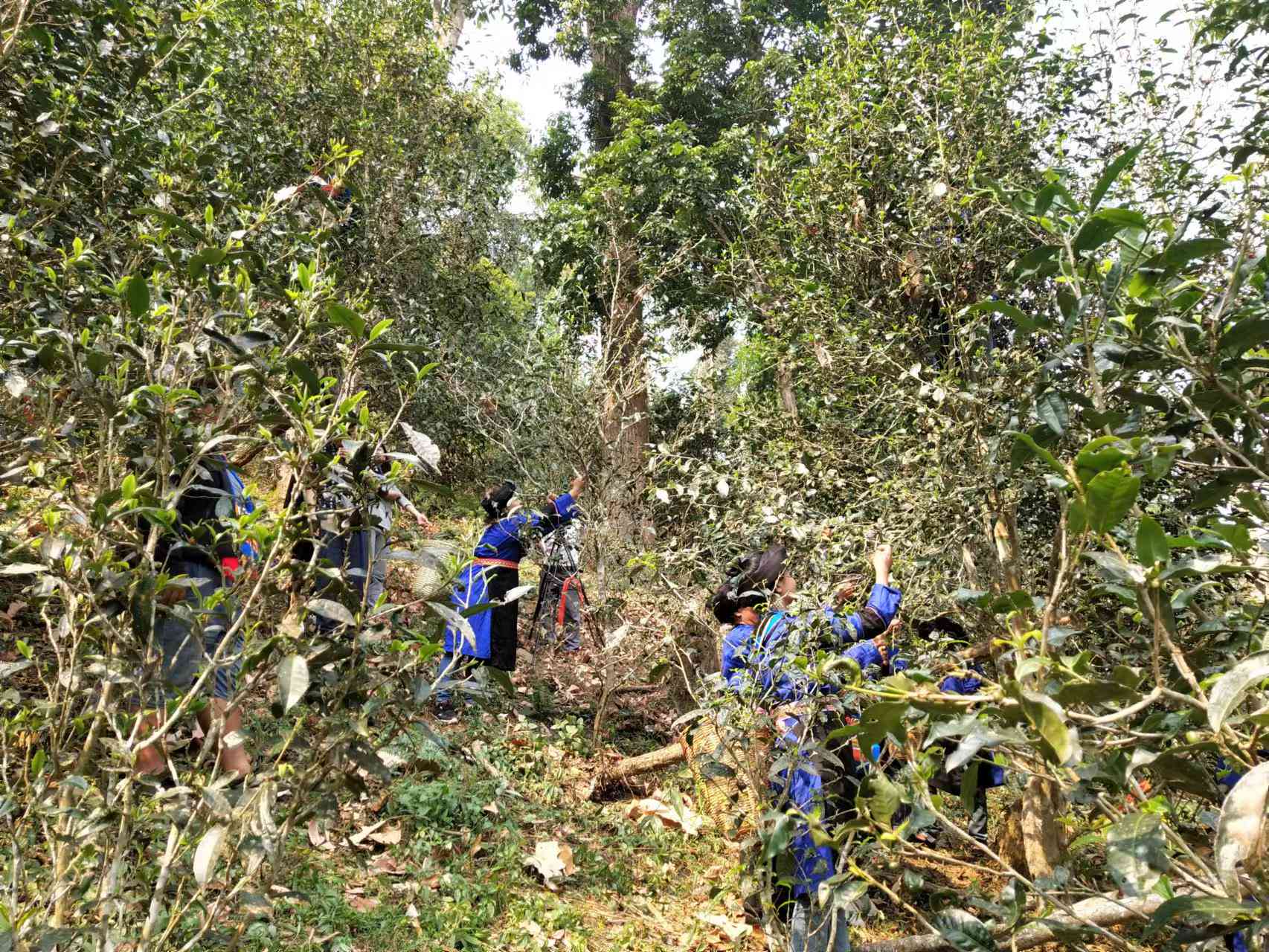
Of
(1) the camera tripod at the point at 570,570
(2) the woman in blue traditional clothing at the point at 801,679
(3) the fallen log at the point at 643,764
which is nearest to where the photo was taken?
(2) the woman in blue traditional clothing at the point at 801,679

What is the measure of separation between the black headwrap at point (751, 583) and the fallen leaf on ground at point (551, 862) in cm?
144

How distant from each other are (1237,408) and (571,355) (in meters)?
4.55

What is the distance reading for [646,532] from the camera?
17.4 ft

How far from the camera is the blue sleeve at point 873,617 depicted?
304cm

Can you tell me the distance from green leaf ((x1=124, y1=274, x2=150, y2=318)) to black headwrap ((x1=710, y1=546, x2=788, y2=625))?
2.48m

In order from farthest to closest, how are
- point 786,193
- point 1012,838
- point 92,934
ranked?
1. point 786,193
2. point 1012,838
3. point 92,934

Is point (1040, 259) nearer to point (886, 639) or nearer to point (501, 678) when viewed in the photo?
point (501, 678)

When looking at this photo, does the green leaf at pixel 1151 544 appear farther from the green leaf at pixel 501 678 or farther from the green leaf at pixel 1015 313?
the green leaf at pixel 501 678

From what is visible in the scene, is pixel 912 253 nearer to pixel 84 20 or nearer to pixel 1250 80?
pixel 1250 80

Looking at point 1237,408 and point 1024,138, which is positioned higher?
point 1024,138

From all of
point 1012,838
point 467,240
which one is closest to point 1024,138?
point 1012,838

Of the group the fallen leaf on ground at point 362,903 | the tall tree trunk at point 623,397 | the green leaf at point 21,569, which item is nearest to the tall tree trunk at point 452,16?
the tall tree trunk at point 623,397

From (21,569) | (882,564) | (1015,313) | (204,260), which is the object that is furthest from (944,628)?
(21,569)

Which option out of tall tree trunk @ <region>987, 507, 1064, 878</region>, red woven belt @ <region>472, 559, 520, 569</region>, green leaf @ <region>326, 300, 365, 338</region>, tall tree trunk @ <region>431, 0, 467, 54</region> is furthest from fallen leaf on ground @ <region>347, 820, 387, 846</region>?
tall tree trunk @ <region>431, 0, 467, 54</region>
